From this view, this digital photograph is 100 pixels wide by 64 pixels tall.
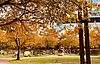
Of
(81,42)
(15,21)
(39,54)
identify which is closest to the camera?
(81,42)

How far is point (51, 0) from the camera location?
110 inches

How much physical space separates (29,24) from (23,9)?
2.29 feet

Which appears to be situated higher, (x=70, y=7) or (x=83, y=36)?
(x=70, y=7)

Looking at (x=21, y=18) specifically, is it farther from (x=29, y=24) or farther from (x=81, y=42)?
(x=81, y=42)

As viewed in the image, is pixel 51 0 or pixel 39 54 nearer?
pixel 51 0

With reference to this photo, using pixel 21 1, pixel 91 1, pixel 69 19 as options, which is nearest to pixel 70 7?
pixel 69 19

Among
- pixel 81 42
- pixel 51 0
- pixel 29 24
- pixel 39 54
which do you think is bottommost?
pixel 39 54

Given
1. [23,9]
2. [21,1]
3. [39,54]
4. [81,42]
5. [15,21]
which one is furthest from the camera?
[39,54]

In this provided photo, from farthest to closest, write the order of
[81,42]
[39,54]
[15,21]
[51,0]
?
[39,54]
[15,21]
[81,42]
[51,0]

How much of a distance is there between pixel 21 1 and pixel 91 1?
3.27ft

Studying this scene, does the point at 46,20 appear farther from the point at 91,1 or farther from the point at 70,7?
the point at 91,1

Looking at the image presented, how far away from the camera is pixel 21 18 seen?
3.96 meters

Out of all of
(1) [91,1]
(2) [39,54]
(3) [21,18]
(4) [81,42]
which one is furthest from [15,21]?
(2) [39,54]

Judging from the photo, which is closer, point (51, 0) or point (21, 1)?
point (51, 0)
